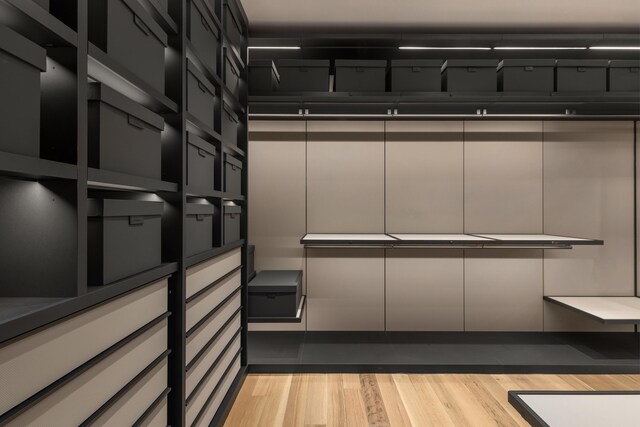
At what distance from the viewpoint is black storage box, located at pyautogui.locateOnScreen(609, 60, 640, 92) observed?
124 inches

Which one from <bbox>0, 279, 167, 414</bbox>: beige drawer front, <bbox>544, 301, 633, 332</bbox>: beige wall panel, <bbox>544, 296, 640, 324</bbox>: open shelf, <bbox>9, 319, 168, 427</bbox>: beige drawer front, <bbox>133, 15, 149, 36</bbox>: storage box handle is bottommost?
<bbox>544, 301, 633, 332</bbox>: beige wall panel

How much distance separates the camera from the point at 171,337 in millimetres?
1732

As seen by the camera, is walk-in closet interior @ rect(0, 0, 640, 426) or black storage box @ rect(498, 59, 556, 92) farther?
black storage box @ rect(498, 59, 556, 92)

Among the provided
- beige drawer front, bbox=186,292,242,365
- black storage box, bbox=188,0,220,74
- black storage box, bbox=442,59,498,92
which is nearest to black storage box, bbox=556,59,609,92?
black storage box, bbox=442,59,498,92

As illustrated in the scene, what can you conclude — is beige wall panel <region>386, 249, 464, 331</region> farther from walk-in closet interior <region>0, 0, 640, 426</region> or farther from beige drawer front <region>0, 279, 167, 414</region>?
beige drawer front <region>0, 279, 167, 414</region>

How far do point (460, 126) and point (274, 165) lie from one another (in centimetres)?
175

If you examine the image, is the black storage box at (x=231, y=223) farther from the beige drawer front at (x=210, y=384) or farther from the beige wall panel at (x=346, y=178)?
the beige wall panel at (x=346, y=178)

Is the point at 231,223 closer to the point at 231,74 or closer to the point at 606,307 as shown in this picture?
the point at 231,74

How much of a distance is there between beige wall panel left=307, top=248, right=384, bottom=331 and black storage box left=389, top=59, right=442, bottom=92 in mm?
1481

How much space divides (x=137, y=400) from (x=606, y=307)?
11.8ft

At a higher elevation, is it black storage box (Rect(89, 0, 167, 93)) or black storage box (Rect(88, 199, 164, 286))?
black storage box (Rect(89, 0, 167, 93))

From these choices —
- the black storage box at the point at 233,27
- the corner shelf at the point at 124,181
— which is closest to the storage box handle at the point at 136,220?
the corner shelf at the point at 124,181

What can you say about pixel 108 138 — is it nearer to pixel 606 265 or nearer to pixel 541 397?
pixel 541 397

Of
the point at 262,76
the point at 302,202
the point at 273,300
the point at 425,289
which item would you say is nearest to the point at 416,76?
the point at 262,76
